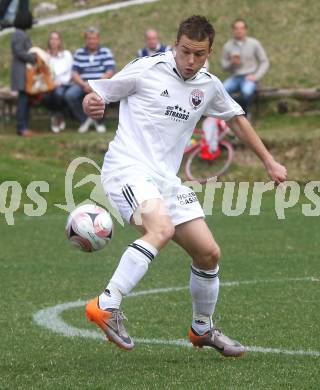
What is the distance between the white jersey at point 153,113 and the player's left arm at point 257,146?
1.35ft

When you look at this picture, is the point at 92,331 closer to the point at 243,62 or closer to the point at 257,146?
the point at 257,146

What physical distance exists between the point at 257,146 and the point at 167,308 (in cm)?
202

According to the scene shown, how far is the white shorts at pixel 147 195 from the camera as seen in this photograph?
6.46 metres

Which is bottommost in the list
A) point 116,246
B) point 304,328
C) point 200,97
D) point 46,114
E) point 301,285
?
point 46,114

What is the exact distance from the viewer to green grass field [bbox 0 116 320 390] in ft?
19.8

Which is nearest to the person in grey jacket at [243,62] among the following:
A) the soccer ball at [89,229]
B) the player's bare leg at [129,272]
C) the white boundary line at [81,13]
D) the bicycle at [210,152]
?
the bicycle at [210,152]

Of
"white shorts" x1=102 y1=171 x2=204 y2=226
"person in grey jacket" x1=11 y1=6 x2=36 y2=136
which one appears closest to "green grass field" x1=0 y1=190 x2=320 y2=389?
"white shorts" x1=102 y1=171 x2=204 y2=226

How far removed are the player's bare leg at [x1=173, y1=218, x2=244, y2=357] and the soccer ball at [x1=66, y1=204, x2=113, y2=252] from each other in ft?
1.47

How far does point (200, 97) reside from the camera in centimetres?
687

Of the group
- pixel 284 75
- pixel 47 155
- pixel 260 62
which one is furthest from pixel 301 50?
pixel 47 155

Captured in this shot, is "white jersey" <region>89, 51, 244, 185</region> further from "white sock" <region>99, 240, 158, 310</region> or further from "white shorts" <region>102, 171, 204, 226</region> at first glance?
"white sock" <region>99, 240, 158, 310</region>

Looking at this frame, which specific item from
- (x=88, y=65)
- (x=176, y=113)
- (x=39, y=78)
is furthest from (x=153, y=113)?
(x=39, y=78)

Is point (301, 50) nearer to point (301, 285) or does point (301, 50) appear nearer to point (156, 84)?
point (301, 285)

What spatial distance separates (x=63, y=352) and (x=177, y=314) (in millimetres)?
1679
